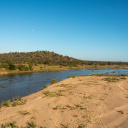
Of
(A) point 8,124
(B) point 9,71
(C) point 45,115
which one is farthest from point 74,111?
(B) point 9,71

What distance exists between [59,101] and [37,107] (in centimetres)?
211

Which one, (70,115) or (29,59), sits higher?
(29,59)

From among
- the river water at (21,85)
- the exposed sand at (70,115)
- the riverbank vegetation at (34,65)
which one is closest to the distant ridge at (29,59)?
the riverbank vegetation at (34,65)

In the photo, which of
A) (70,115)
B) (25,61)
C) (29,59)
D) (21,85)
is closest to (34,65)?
(25,61)

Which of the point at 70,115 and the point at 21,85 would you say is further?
the point at 21,85

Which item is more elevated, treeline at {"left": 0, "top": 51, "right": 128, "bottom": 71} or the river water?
treeline at {"left": 0, "top": 51, "right": 128, "bottom": 71}

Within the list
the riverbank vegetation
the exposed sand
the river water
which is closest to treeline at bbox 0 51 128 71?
the riverbank vegetation

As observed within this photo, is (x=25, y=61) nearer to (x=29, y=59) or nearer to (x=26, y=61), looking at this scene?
(x=26, y=61)

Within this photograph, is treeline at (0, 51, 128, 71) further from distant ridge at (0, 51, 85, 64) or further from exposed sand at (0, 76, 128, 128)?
exposed sand at (0, 76, 128, 128)

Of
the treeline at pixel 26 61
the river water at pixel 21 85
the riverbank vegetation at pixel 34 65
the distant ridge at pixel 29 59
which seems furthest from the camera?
the distant ridge at pixel 29 59

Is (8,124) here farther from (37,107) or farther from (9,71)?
(9,71)

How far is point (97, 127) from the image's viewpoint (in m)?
6.43

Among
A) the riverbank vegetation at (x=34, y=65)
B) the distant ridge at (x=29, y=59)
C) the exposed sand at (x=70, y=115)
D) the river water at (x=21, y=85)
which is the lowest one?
the river water at (x=21, y=85)

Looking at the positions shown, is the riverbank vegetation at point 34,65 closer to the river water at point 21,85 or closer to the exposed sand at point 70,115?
the river water at point 21,85
